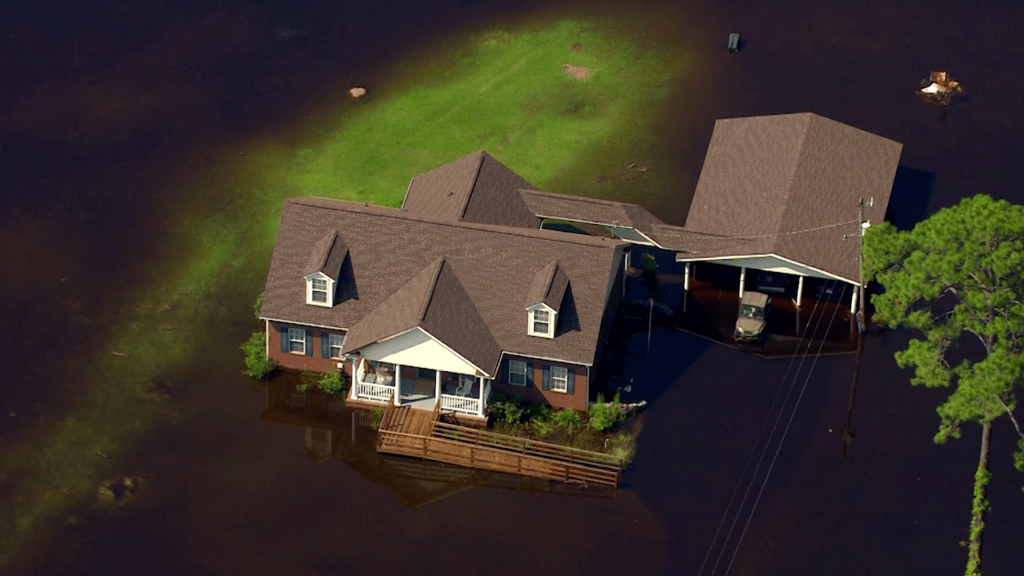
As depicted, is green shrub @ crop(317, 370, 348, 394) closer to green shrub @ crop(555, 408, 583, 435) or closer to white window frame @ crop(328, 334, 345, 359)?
white window frame @ crop(328, 334, 345, 359)

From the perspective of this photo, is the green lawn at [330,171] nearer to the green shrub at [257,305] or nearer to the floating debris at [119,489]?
the floating debris at [119,489]

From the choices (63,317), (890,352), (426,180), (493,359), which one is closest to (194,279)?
(63,317)

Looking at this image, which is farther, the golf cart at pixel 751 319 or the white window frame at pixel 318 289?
the golf cart at pixel 751 319

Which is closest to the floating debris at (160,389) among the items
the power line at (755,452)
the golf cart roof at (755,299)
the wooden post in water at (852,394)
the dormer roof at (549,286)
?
the dormer roof at (549,286)

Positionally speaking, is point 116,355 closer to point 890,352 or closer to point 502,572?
point 502,572

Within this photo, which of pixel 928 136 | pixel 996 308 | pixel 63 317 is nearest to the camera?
pixel 996 308

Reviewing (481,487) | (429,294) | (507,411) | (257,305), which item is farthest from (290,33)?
(481,487)

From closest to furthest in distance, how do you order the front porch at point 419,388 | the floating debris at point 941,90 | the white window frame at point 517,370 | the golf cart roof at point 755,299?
the front porch at point 419,388 < the white window frame at point 517,370 < the golf cart roof at point 755,299 < the floating debris at point 941,90
